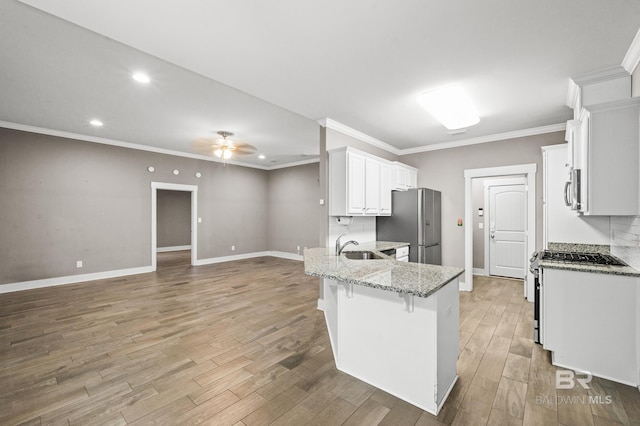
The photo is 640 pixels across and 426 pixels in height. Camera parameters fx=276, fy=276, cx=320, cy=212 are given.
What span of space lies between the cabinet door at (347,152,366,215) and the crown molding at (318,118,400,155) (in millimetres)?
600

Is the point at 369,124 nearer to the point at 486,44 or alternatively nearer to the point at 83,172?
the point at 486,44

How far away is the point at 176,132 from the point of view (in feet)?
17.0

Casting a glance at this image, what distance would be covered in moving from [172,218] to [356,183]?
888 centimetres

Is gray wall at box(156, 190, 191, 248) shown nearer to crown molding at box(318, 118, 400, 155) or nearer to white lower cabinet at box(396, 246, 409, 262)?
crown molding at box(318, 118, 400, 155)

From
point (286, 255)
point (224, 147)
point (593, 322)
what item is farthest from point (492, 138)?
point (286, 255)

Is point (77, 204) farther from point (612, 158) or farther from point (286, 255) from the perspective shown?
point (612, 158)

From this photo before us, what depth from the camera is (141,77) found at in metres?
3.09

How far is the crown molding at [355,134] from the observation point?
4.05m

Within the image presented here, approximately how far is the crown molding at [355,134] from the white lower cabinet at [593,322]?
10.1 feet

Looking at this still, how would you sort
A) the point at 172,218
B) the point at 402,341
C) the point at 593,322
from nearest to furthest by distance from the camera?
the point at 402,341 → the point at 593,322 → the point at 172,218

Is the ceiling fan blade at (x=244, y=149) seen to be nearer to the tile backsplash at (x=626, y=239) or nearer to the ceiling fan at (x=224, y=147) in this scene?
the ceiling fan at (x=224, y=147)

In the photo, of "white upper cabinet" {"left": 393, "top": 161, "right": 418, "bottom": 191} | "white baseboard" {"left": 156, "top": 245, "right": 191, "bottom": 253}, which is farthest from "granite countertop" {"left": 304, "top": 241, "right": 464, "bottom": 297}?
"white baseboard" {"left": 156, "top": 245, "right": 191, "bottom": 253}

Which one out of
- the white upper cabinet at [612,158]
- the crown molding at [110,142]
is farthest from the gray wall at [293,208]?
the white upper cabinet at [612,158]

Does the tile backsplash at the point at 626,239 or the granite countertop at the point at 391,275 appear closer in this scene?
the granite countertop at the point at 391,275
